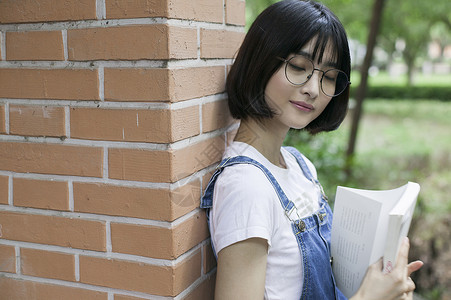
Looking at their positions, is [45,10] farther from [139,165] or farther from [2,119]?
[139,165]

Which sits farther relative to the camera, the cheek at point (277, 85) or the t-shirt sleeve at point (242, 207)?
the cheek at point (277, 85)

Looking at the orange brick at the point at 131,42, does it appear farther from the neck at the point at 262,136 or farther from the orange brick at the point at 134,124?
the neck at the point at 262,136

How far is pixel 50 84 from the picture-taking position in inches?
52.7

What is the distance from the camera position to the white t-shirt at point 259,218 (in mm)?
1320

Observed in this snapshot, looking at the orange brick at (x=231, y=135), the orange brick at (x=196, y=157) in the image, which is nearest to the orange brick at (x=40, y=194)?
the orange brick at (x=196, y=157)

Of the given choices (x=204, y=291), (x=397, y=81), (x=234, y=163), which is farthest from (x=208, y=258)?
(x=397, y=81)

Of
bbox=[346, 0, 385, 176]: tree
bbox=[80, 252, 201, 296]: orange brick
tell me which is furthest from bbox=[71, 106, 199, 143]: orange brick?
bbox=[346, 0, 385, 176]: tree

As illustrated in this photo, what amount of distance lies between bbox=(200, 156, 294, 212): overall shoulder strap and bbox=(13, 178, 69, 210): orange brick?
1.34 feet

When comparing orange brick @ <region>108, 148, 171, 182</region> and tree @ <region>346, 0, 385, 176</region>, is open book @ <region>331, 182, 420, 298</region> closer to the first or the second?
orange brick @ <region>108, 148, 171, 182</region>

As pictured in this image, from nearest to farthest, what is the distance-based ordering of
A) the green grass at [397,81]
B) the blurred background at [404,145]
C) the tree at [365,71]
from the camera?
the blurred background at [404,145] < the tree at [365,71] < the green grass at [397,81]

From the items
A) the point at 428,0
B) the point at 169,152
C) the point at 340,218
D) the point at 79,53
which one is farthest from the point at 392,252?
the point at 428,0

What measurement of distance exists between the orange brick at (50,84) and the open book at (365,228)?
0.82 meters

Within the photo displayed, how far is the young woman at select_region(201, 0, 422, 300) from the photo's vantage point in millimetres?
1327

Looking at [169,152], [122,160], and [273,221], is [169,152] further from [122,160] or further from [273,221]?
[273,221]
